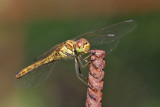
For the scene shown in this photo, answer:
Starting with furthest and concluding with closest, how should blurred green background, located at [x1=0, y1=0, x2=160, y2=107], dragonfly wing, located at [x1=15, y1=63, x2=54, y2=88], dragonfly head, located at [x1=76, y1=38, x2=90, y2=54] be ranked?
blurred green background, located at [x1=0, y1=0, x2=160, y2=107] → dragonfly wing, located at [x1=15, y1=63, x2=54, y2=88] → dragonfly head, located at [x1=76, y1=38, x2=90, y2=54]

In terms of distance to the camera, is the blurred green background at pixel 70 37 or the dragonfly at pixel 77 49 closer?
the dragonfly at pixel 77 49

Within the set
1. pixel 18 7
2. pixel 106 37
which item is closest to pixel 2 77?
pixel 18 7

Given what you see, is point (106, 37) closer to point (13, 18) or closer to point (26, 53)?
point (26, 53)

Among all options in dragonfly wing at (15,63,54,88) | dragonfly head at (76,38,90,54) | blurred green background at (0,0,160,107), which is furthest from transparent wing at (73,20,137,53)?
dragonfly wing at (15,63,54,88)

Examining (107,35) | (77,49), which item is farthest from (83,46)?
(107,35)

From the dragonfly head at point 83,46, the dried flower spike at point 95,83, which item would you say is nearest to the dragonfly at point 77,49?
the dragonfly head at point 83,46

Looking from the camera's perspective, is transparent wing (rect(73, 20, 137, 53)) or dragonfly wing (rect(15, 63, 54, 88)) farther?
dragonfly wing (rect(15, 63, 54, 88))

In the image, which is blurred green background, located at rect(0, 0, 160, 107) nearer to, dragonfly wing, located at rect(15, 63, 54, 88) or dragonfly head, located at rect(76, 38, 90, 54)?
dragonfly wing, located at rect(15, 63, 54, 88)

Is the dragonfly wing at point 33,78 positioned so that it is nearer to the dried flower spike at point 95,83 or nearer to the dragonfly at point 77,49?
the dragonfly at point 77,49
